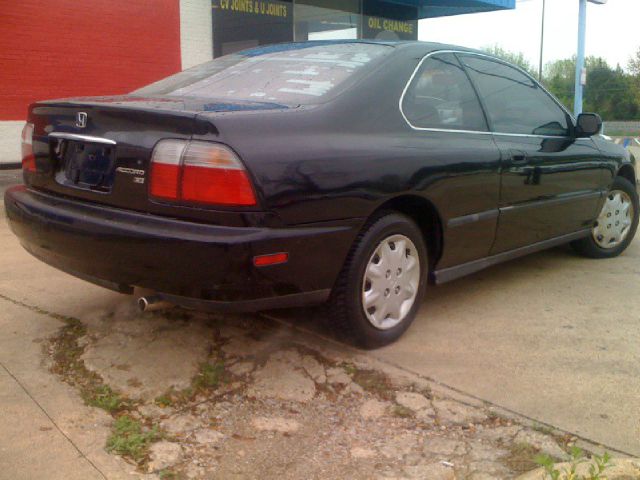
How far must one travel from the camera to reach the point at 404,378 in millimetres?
3205

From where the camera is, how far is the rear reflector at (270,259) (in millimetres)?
2752

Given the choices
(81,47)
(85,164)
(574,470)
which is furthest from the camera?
(81,47)

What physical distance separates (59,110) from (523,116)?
9.14 ft

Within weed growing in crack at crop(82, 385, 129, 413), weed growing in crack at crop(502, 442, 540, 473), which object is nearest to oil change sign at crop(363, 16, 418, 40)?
weed growing in crack at crop(82, 385, 129, 413)

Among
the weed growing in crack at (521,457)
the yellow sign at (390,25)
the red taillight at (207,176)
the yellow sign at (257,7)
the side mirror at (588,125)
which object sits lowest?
the weed growing in crack at (521,457)

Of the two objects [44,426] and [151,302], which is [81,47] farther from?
[44,426]

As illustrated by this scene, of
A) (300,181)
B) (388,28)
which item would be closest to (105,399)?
(300,181)

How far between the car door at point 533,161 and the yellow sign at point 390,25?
486 inches

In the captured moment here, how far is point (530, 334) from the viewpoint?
150 inches

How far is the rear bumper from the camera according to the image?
2719mm

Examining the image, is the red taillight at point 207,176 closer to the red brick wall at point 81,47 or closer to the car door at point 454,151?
the car door at point 454,151

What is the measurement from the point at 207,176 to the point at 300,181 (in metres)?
0.39

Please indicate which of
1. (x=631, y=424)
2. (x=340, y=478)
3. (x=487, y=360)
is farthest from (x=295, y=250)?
(x=631, y=424)

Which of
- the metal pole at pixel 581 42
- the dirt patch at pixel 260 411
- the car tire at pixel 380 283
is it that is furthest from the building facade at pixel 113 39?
the car tire at pixel 380 283
